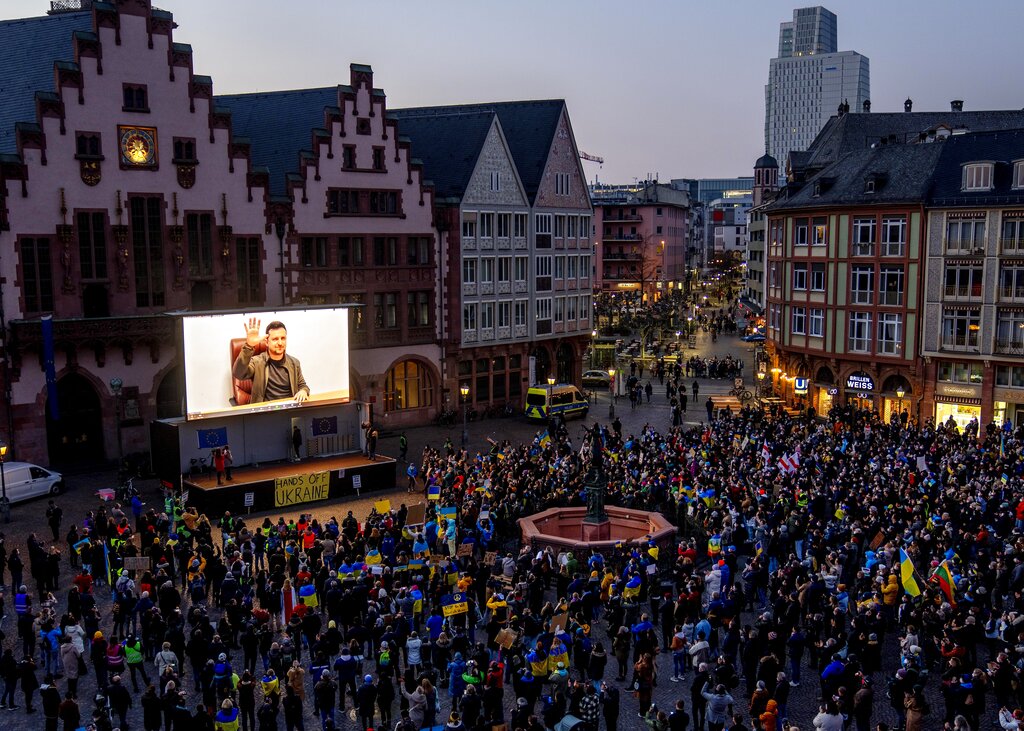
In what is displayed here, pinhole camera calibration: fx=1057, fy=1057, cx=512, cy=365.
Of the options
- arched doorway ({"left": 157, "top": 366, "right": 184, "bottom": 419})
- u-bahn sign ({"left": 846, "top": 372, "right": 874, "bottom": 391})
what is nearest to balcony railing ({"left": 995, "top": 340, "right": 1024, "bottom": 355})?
u-bahn sign ({"left": 846, "top": 372, "right": 874, "bottom": 391})

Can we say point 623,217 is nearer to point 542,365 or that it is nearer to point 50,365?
point 542,365

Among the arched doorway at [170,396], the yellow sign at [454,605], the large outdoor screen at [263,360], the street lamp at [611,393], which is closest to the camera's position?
the yellow sign at [454,605]

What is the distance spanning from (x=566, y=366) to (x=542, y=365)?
9.28 ft

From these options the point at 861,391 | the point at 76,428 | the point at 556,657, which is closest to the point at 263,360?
the point at 76,428

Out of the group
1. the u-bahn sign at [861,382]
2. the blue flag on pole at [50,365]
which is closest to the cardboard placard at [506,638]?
the blue flag on pole at [50,365]

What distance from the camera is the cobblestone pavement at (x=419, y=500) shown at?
24.8 m

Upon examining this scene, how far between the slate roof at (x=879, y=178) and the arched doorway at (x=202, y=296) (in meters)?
37.3

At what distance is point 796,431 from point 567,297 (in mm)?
25902

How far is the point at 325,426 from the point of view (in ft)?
172

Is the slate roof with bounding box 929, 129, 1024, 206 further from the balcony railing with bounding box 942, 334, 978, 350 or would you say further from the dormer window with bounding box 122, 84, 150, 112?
the dormer window with bounding box 122, 84, 150, 112

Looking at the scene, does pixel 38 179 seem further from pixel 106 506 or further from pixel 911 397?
pixel 911 397

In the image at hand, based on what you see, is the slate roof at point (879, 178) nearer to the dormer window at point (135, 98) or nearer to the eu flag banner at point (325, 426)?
the eu flag banner at point (325, 426)

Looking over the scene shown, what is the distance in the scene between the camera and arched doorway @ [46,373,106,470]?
49062mm

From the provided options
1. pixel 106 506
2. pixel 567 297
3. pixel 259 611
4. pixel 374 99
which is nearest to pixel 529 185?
pixel 567 297
